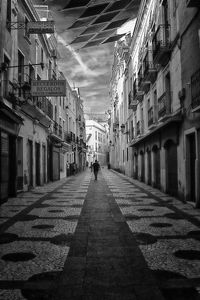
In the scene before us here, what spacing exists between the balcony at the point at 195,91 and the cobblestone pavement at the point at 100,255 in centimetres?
312

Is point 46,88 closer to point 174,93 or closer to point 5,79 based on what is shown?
point 5,79

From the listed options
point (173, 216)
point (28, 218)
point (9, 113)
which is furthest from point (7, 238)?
point (9, 113)

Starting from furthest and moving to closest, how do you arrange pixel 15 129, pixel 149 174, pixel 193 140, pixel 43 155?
pixel 43 155 → pixel 149 174 → pixel 15 129 → pixel 193 140

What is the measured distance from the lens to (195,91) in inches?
405

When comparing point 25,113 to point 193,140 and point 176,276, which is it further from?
point 176,276

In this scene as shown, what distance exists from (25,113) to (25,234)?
424 inches

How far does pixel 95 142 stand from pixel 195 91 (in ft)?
290

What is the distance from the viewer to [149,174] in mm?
20266

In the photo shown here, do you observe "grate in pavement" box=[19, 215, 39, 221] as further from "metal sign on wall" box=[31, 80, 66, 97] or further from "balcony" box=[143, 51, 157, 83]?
"balcony" box=[143, 51, 157, 83]

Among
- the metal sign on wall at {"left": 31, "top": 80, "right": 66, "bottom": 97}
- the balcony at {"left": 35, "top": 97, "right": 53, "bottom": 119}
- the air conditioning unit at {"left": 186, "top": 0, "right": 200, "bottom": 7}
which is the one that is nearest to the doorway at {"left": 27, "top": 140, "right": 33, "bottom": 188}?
the balcony at {"left": 35, "top": 97, "right": 53, "bottom": 119}

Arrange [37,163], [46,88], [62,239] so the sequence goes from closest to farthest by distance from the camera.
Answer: [62,239] < [46,88] < [37,163]

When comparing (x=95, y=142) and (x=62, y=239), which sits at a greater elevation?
(x=95, y=142)

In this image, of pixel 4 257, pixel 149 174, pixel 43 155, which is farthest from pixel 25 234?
pixel 43 155

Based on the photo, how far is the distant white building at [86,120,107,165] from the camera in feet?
310
